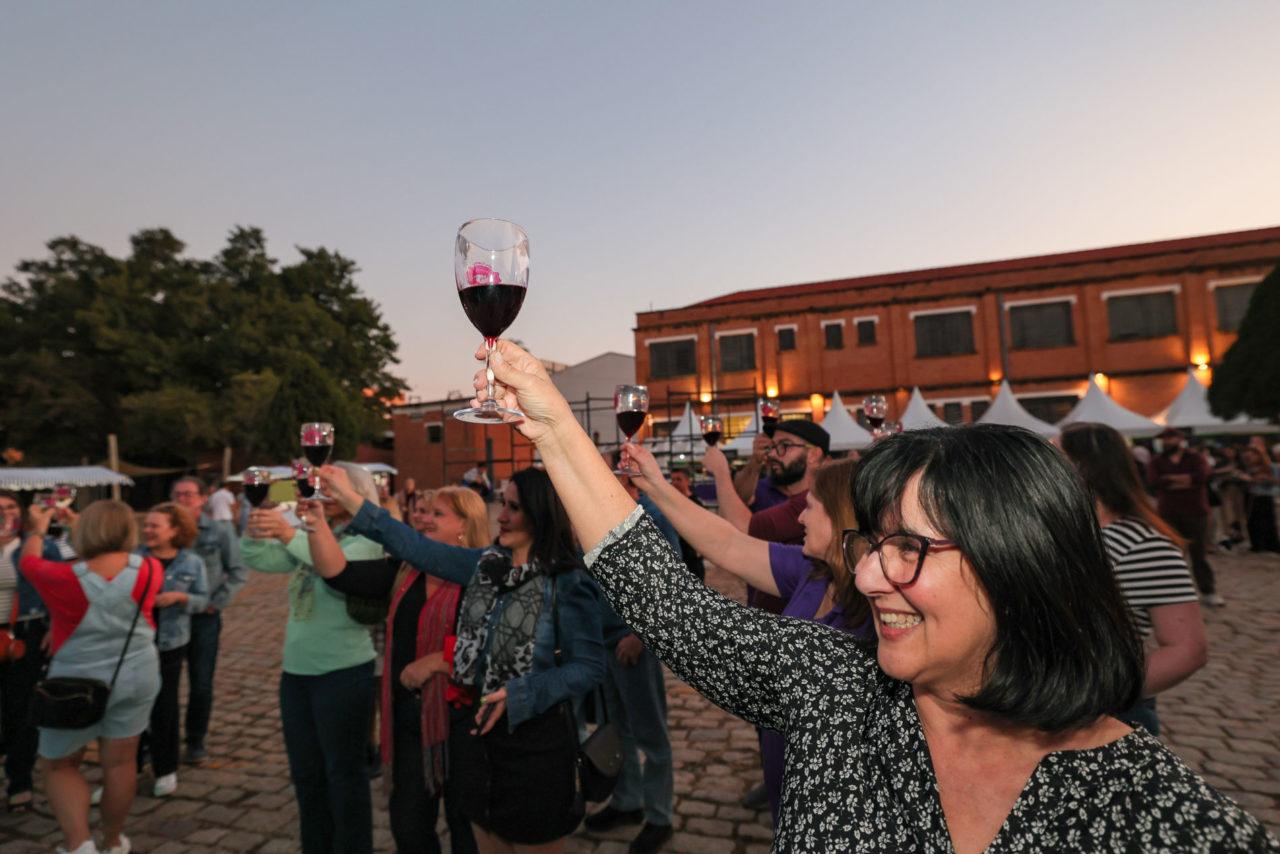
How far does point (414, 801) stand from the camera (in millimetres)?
3217

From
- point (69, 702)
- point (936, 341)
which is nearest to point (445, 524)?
point (69, 702)

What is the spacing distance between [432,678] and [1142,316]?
3326 centimetres

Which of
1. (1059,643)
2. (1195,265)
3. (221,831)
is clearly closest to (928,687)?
(1059,643)

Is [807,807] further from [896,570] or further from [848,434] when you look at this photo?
[848,434]

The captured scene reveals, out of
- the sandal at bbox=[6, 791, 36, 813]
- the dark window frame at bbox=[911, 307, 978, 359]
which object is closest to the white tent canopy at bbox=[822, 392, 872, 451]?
the dark window frame at bbox=[911, 307, 978, 359]

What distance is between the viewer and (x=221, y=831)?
169 inches

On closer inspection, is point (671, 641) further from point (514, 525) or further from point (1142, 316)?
point (1142, 316)

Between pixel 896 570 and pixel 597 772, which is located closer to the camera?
pixel 896 570

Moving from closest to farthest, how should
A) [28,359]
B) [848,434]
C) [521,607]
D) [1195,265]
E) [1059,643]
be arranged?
[1059,643]
[521,607]
[848,434]
[1195,265]
[28,359]

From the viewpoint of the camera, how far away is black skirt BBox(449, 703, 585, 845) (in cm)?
276

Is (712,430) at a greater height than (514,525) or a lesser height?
greater

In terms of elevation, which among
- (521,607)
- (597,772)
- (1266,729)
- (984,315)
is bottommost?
(1266,729)

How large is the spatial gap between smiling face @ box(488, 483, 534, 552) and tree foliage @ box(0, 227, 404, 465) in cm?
3210

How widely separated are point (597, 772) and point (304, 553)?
1.84 m
